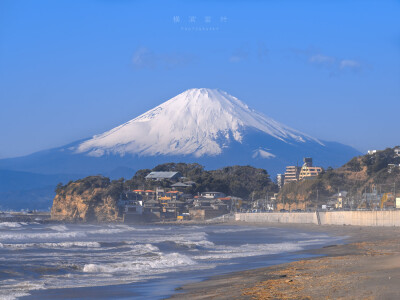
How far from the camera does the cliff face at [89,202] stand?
111 m

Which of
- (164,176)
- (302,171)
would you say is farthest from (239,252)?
(302,171)

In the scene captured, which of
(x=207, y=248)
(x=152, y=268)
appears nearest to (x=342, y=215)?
(x=207, y=248)

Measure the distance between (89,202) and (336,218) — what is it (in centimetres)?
5946

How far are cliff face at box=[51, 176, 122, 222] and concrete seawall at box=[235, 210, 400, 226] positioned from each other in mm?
31083

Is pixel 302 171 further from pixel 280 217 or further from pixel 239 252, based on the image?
pixel 239 252

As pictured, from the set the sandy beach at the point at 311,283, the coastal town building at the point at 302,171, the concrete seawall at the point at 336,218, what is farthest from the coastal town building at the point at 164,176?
the sandy beach at the point at 311,283

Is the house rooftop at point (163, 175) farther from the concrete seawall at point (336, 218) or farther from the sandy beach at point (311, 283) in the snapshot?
the sandy beach at point (311, 283)

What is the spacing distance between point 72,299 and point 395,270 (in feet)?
25.4

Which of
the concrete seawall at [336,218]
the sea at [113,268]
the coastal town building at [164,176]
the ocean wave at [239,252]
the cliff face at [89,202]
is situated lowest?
the sea at [113,268]

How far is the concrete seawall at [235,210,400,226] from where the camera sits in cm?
5109

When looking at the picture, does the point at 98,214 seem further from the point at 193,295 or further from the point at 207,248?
the point at 193,295

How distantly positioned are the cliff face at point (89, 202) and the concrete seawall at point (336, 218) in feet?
102

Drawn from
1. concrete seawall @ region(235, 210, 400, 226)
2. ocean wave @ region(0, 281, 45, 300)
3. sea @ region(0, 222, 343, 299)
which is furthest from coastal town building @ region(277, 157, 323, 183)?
ocean wave @ region(0, 281, 45, 300)

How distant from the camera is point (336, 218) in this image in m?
61.3
